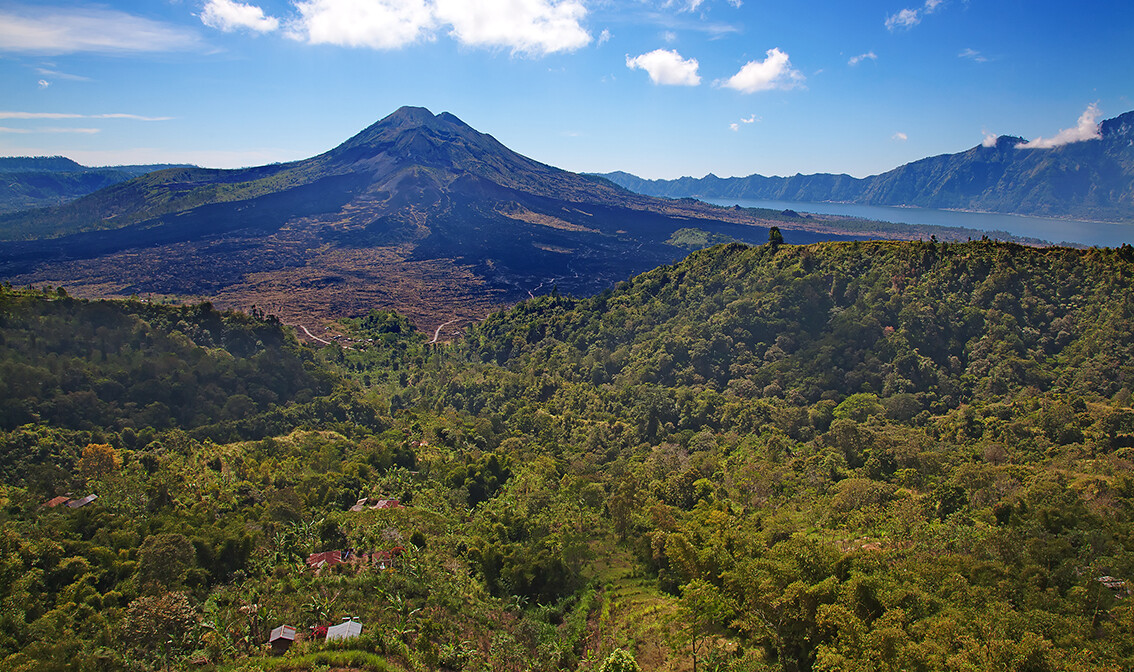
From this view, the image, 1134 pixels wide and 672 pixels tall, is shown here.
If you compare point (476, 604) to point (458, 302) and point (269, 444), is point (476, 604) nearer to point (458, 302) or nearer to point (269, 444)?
point (269, 444)

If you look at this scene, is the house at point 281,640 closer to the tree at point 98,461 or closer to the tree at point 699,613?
the tree at point 699,613

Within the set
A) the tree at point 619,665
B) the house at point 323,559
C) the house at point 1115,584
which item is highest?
the house at point 1115,584

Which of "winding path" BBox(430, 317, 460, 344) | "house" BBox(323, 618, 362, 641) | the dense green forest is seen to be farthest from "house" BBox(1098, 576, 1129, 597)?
"winding path" BBox(430, 317, 460, 344)

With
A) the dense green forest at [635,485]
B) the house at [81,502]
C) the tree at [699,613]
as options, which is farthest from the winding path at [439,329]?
the tree at [699,613]

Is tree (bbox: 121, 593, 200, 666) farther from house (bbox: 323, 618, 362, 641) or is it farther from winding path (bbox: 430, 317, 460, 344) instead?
winding path (bbox: 430, 317, 460, 344)

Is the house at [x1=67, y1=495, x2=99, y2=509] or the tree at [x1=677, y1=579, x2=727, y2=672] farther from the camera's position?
the house at [x1=67, y1=495, x2=99, y2=509]

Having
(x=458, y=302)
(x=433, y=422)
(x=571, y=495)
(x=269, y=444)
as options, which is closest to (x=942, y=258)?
(x=571, y=495)

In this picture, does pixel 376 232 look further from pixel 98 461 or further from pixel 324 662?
pixel 324 662
